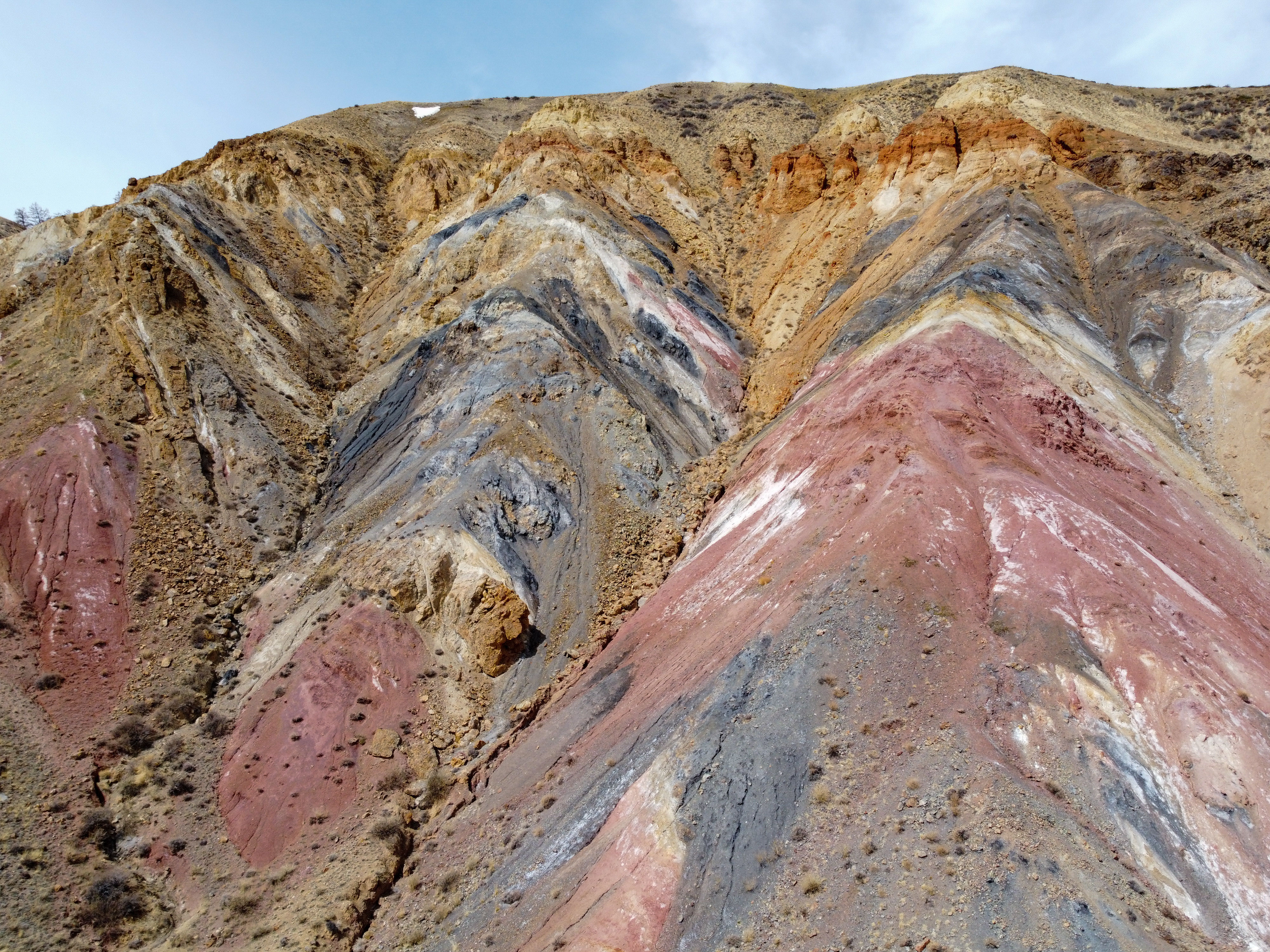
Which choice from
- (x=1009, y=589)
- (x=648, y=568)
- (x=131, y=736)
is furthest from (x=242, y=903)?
(x=1009, y=589)

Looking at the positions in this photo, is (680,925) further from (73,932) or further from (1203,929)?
(73,932)

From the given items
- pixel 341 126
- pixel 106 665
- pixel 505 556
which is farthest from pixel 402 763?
pixel 341 126

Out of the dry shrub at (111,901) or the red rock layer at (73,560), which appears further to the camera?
the red rock layer at (73,560)

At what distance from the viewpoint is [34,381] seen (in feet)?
83.4

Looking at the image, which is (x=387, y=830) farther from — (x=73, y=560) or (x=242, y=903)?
→ (x=73, y=560)

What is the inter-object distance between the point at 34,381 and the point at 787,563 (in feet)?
85.7

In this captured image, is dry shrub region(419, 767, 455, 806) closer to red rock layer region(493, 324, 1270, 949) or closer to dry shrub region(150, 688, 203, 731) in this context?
red rock layer region(493, 324, 1270, 949)

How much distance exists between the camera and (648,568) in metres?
22.5

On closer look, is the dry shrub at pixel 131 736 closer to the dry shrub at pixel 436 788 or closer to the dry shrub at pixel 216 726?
the dry shrub at pixel 216 726

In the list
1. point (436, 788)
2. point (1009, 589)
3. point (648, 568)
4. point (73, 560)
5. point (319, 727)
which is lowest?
point (1009, 589)

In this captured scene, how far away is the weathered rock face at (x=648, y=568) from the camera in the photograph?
11258mm

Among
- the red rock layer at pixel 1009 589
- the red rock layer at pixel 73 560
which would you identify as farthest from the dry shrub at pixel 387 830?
the red rock layer at pixel 73 560

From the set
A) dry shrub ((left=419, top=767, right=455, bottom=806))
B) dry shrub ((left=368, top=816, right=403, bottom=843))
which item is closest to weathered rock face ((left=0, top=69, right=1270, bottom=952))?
dry shrub ((left=419, top=767, right=455, bottom=806))

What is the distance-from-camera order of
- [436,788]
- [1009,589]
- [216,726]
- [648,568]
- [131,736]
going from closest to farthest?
[1009,589], [436,788], [131,736], [216,726], [648,568]
